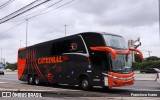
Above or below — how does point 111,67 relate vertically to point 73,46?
below

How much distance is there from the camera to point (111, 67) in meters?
19.2

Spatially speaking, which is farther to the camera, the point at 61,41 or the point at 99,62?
the point at 61,41

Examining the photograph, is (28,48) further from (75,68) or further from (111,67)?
(111,67)

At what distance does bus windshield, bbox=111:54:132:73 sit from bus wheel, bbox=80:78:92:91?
226 centimetres

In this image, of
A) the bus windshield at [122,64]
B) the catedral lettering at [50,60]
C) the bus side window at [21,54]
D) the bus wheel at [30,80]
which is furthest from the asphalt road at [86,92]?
the bus side window at [21,54]

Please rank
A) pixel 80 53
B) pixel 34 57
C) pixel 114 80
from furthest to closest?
pixel 34 57 → pixel 80 53 → pixel 114 80

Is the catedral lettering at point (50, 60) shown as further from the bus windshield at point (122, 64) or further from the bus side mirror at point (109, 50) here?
the bus windshield at point (122, 64)

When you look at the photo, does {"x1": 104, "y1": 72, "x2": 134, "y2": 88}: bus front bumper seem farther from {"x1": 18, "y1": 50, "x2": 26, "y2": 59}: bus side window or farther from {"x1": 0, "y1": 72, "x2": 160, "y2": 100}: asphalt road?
{"x1": 18, "y1": 50, "x2": 26, "y2": 59}: bus side window

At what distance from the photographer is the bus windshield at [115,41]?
64.5ft

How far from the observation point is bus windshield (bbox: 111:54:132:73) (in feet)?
63.4

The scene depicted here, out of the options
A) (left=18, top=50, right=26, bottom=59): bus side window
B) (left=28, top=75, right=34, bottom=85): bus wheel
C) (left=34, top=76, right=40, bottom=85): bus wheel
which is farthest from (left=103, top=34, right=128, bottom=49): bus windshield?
(left=18, top=50, right=26, bottom=59): bus side window

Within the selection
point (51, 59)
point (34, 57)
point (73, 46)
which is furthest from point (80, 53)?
point (34, 57)

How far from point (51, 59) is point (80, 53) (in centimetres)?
436

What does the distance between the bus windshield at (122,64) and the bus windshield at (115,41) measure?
65 cm
